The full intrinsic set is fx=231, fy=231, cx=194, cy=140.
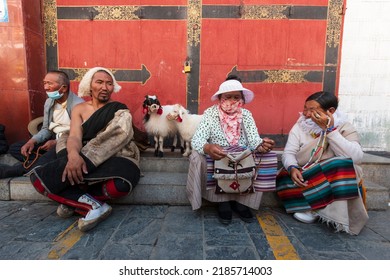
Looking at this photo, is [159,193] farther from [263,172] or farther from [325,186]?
Answer: [325,186]

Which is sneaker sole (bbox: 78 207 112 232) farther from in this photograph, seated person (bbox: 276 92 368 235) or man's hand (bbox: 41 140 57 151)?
seated person (bbox: 276 92 368 235)

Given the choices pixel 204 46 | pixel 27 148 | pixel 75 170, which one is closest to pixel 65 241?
pixel 75 170

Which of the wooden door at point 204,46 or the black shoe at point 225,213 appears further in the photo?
the wooden door at point 204,46

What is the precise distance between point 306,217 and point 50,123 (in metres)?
3.43

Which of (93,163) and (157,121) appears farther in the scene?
(157,121)

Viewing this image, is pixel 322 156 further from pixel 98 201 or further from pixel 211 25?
pixel 211 25

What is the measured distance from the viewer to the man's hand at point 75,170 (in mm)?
2262

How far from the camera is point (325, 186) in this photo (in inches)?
91.6

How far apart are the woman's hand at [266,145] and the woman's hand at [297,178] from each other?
0.37 m

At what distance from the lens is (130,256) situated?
1.88 metres

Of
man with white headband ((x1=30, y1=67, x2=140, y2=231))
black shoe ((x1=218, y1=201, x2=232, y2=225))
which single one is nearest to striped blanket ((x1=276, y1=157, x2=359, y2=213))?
→ black shoe ((x1=218, y1=201, x2=232, y2=225))

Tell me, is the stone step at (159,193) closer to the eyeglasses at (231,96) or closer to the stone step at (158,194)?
the stone step at (158,194)

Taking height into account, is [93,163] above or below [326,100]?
below

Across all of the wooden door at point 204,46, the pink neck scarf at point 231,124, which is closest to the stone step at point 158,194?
the pink neck scarf at point 231,124
